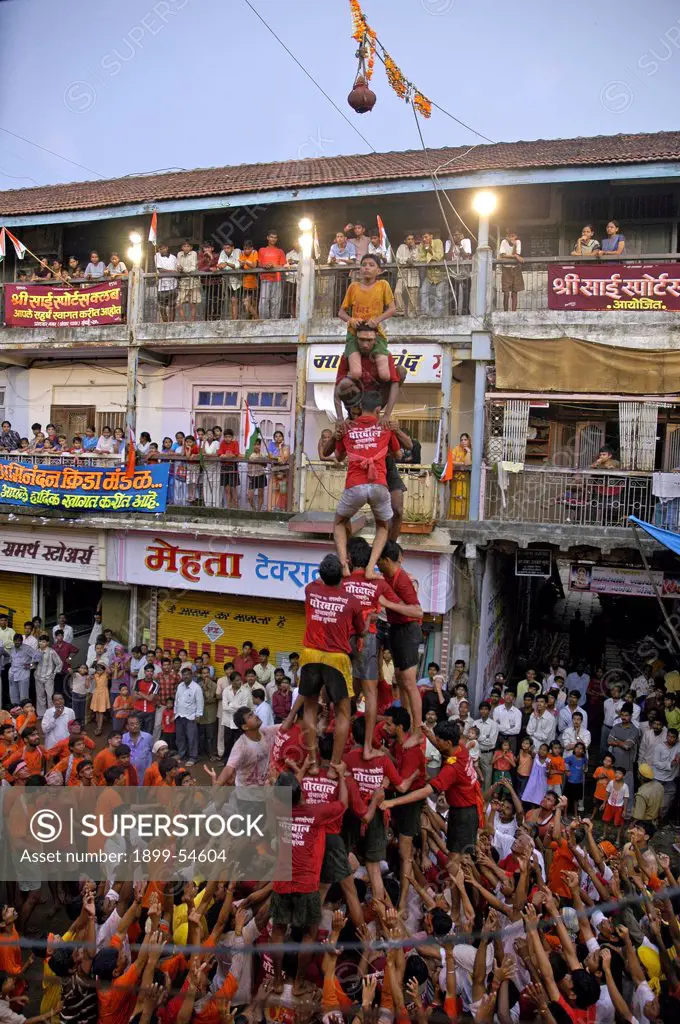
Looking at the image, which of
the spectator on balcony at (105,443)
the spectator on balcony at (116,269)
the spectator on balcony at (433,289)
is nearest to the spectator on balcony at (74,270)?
the spectator on balcony at (116,269)

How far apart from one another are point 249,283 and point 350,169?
330cm

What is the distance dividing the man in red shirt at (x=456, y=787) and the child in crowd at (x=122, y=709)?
6433 millimetres

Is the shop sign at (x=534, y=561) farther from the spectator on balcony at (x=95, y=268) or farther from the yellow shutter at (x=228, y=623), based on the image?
the spectator on balcony at (x=95, y=268)

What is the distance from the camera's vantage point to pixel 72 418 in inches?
720

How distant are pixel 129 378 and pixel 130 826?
1058 centimetres

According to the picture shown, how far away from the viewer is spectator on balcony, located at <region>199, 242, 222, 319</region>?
618 inches

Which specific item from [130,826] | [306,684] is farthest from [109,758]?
[306,684]

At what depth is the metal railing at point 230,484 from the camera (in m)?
14.7

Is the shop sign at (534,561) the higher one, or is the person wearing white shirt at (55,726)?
the shop sign at (534,561)

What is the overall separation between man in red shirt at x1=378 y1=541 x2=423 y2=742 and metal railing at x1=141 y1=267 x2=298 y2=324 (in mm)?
9103

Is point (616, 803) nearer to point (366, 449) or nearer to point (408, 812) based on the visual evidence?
point (408, 812)

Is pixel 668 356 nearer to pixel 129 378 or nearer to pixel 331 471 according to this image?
pixel 331 471

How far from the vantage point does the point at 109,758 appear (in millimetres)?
8359

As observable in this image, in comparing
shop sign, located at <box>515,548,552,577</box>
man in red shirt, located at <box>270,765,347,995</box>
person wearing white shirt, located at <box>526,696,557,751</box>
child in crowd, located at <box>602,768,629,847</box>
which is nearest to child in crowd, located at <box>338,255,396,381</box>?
man in red shirt, located at <box>270,765,347,995</box>
